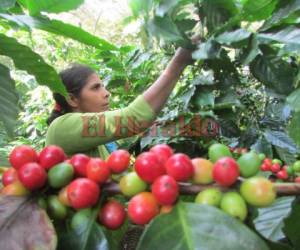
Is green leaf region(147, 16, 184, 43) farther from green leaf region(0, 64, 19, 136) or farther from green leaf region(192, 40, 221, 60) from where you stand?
green leaf region(0, 64, 19, 136)

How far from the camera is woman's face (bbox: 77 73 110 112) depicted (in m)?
1.64

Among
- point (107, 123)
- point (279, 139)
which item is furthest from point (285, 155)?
point (107, 123)

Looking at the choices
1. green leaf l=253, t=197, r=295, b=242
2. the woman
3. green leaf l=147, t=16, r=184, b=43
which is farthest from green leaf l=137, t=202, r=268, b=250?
the woman

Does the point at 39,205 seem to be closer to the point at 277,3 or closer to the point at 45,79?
the point at 45,79

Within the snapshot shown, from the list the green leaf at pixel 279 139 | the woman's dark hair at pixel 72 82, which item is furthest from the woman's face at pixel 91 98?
the green leaf at pixel 279 139

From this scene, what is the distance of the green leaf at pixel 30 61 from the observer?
0.68 metres

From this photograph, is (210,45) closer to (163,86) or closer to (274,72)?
(274,72)

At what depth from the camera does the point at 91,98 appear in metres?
1.65

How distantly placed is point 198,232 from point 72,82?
1.34 meters

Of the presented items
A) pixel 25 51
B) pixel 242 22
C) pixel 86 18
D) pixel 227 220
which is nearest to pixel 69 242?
pixel 227 220

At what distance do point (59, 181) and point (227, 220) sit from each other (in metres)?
0.19

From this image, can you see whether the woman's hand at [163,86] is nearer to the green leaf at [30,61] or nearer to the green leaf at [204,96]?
the green leaf at [204,96]

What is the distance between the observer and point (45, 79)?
0.76 m

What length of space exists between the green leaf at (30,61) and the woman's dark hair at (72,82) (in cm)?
87
